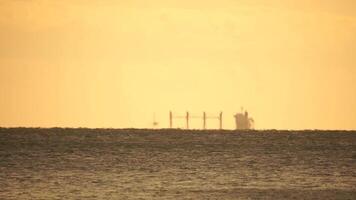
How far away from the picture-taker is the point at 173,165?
84312mm

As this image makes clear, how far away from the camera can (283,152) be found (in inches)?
4028

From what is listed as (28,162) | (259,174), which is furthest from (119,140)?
(259,174)

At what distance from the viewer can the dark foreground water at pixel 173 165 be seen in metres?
62.3

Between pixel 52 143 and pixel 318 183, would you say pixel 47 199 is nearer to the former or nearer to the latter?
pixel 318 183

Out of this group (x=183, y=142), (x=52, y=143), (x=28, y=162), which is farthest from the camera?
(x=183, y=142)

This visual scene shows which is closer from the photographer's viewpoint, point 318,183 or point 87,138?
point 318,183

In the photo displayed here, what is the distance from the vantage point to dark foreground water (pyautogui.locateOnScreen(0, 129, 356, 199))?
62.3 metres

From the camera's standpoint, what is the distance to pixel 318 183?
6981cm

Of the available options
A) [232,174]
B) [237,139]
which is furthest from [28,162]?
[237,139]

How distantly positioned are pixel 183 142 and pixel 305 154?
63.6 feet

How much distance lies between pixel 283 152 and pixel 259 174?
25.8m

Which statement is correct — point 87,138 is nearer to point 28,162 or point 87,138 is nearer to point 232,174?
point 28,162

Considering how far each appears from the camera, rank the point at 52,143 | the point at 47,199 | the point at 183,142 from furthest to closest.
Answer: the point at 183,142
the point at 52,143
the point at 47,199

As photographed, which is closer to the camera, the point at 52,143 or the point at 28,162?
A: the point at 28,162
